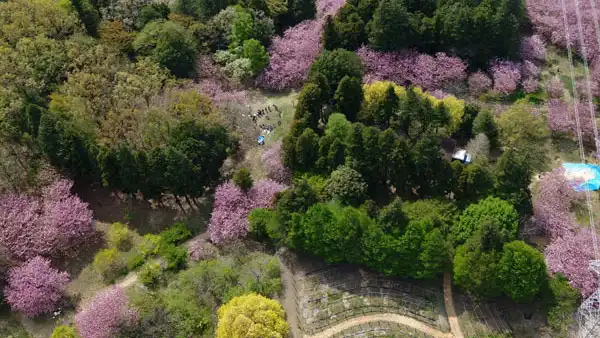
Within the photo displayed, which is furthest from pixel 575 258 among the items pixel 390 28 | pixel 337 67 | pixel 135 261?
pixel 135 261

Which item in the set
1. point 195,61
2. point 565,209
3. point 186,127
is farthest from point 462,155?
point 195,61

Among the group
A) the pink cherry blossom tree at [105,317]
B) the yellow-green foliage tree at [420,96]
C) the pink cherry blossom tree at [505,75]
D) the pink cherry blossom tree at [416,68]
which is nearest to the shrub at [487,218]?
the yellow-green foliage tree at [420,96]

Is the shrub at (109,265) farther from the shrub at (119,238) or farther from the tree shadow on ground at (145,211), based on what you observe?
the tree shadow on ground at (145,211)

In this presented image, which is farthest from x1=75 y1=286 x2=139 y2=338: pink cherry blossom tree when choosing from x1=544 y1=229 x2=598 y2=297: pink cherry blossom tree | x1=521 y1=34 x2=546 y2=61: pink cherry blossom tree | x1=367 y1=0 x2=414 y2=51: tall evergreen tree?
x1=521 y1=34 x2=546 y2=61: pink cherry blossom tree

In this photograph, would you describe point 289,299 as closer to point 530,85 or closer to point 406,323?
point 406,323

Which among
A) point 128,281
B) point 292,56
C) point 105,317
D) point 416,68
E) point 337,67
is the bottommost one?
point 128,281

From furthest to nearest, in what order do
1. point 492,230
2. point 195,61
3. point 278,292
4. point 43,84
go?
1. point 195,61
2. point 43,84
3. point 278,292
4. point 492,230

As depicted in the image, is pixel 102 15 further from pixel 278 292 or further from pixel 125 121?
pixel 278 292
